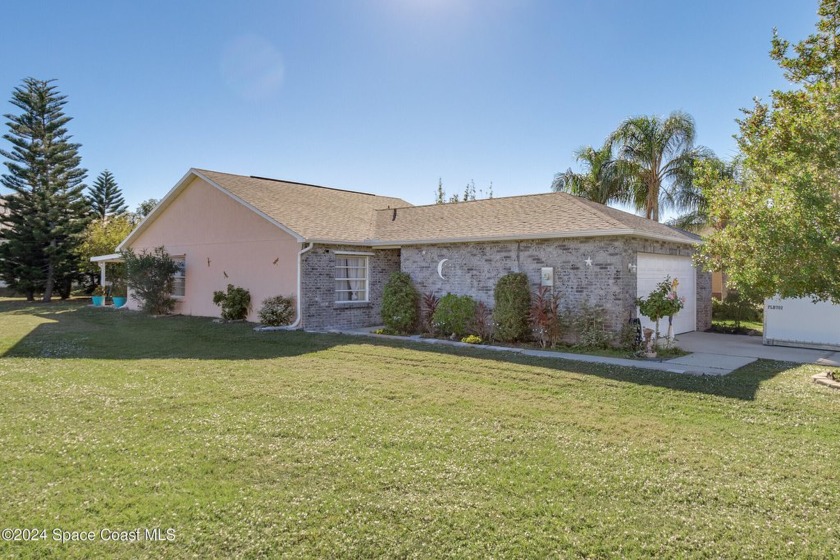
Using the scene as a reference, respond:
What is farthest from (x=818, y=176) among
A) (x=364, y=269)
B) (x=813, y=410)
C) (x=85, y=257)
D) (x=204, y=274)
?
(x=85, y=257)

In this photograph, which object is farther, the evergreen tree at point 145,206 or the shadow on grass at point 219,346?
the evergreen tree at point 145,206

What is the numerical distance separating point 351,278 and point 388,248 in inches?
60.3

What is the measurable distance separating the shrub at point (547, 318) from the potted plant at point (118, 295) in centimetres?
1924

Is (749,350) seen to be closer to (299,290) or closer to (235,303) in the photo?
(299,290)

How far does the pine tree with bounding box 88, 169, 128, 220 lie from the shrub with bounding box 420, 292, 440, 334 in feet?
94.5

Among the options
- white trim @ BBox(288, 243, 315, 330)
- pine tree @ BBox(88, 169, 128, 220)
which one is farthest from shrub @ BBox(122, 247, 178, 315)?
pine tree @ BBox(88, 169, 128, 220)

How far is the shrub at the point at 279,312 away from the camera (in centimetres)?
1475

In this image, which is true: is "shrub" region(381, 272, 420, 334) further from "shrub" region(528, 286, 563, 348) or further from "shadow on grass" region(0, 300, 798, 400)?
"shrub" region(528, 286, 563, 348)

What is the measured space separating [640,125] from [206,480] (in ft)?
82.7

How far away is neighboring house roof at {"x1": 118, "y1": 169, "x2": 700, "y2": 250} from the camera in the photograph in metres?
12.2

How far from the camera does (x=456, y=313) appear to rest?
1291cm

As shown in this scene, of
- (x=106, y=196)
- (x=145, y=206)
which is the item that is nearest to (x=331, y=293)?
(x=106, y=196)

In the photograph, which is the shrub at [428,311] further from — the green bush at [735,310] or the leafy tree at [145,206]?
the leafy tree at [145,206]

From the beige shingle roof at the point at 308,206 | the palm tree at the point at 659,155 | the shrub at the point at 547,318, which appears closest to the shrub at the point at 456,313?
the shrub at the point at 547,318
